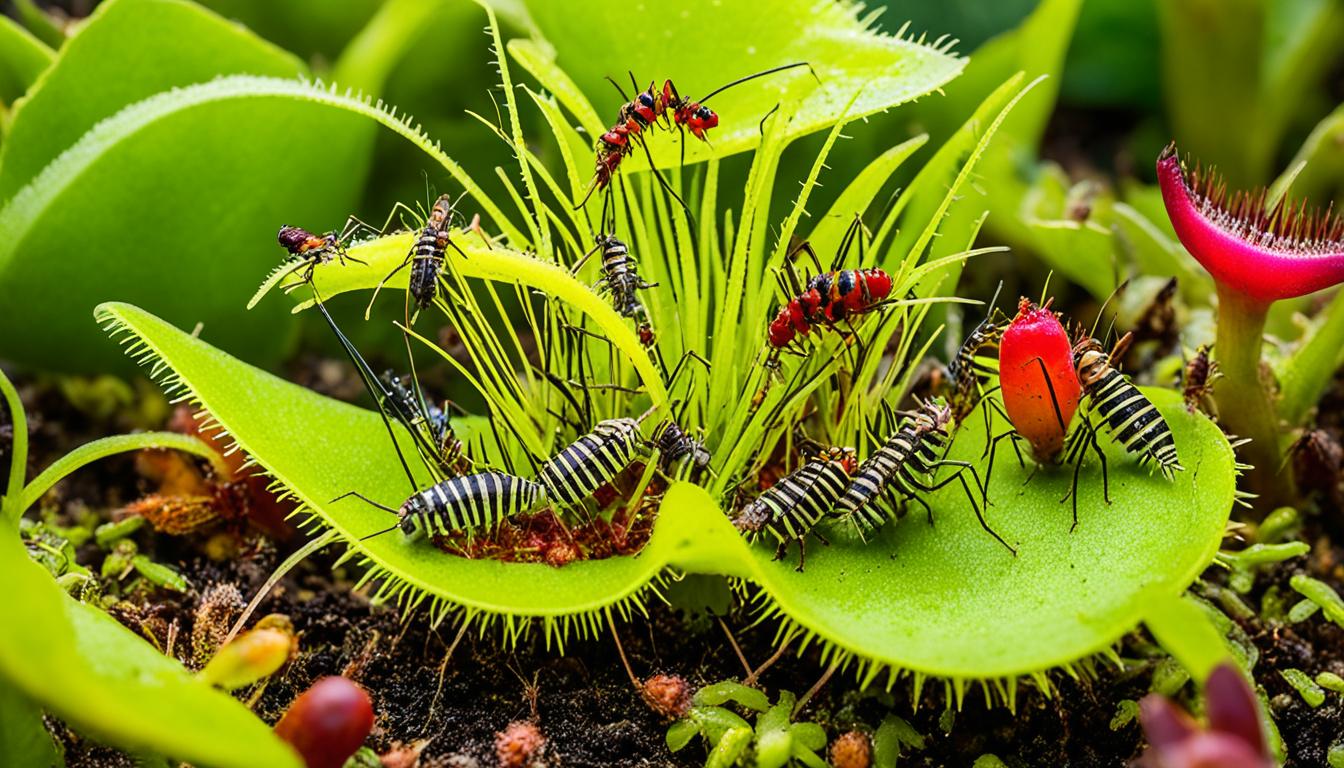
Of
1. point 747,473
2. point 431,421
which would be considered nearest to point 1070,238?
point 747,473

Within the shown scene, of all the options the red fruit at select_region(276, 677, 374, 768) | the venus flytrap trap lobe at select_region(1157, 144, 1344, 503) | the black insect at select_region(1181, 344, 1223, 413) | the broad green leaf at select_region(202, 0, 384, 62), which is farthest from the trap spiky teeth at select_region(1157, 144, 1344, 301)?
the broad green leaf at select_region(202, 0, 384, 62)

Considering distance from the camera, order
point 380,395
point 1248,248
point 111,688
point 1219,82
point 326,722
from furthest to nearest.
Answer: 1. point 1219,82
2. point 380,395
3. point 1248,248
4. point 326,722
5. point 111,688

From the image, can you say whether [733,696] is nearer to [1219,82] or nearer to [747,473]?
[747,473]

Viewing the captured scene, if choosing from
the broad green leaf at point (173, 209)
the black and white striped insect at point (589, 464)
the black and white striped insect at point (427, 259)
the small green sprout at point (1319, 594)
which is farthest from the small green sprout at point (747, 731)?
the broad green leaf at point (173, 209)

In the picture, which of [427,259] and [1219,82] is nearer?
[427,259]

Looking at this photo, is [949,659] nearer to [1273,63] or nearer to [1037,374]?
[1037,374]

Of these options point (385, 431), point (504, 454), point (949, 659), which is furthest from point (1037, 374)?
point (385, 431)

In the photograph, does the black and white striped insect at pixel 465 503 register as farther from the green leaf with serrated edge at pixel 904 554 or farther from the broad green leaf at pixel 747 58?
the broad green leaf at pixel 747 58
